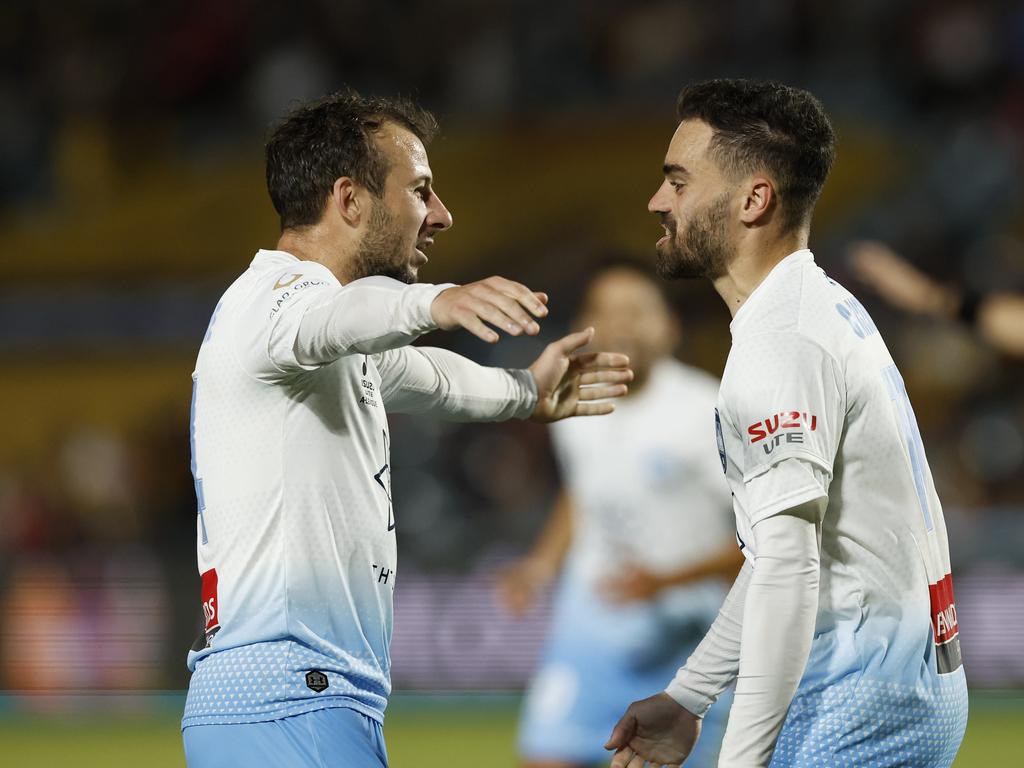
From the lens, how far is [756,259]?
3596mm

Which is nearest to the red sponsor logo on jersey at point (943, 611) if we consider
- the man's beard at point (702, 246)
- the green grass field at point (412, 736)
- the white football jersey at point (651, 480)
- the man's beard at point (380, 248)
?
the man's beard at point (702, 246)

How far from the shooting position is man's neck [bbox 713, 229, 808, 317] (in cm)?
359

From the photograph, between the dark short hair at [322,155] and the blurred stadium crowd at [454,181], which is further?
the blurred stadium crowd at [454,181]

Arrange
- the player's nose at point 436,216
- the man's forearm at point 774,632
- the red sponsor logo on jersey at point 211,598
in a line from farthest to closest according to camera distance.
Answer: the player's nose at point 436,216, the red sponsor logo on jersey at point 211,598, the man's forearm at point 774,632

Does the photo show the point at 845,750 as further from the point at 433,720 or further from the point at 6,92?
the point at 6,92

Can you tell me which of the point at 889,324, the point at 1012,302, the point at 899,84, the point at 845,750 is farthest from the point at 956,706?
the point at 899,84

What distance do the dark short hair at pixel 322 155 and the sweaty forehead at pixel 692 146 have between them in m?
0.90

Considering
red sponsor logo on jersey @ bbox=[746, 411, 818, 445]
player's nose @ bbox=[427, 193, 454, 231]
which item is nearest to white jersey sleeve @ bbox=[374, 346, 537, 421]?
player's nose @ bbox=[427, 193, 454, 231]

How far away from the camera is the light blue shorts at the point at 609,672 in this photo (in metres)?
6.05

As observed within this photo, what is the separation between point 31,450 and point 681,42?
8.76 meters

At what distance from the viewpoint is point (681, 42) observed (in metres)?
17.0

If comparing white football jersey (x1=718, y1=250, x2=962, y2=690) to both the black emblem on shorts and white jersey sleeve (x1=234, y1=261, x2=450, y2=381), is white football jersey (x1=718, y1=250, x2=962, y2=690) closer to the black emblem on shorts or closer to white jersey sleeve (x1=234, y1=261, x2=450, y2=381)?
white jersey sleeve (x1=234, y1=261, x2=450, y2=381)

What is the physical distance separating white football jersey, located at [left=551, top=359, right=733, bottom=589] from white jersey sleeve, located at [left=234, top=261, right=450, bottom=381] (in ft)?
9.04

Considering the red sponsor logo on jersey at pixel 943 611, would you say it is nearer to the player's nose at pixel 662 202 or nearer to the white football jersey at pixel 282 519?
the player's nose at pixel 662 202
